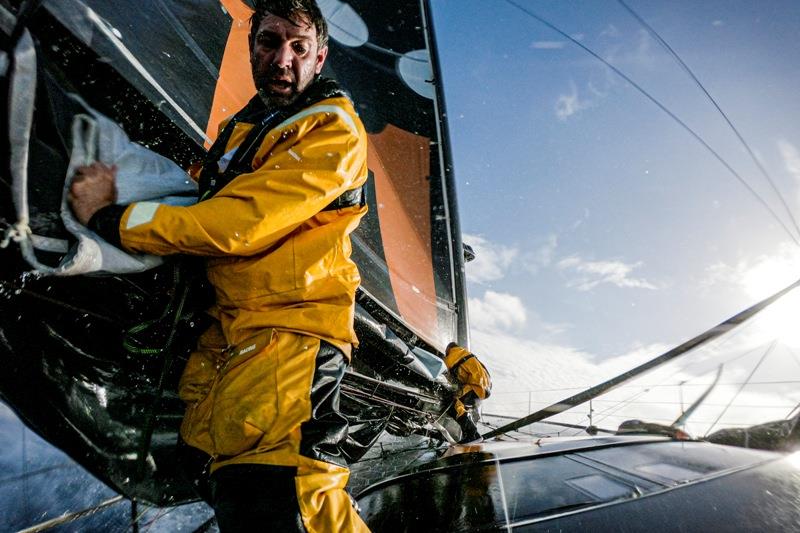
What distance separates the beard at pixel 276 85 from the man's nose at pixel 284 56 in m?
0.01

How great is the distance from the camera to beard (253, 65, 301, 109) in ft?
3.34

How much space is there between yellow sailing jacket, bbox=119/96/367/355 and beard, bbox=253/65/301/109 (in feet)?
0.75

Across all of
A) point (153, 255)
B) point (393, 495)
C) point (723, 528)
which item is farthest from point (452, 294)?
point (153, 255)

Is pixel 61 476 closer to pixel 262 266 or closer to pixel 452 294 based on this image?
pixel 262 266

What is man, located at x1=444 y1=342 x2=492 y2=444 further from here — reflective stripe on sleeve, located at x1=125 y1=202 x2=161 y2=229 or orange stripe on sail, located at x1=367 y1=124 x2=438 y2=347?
reflective stripe on sleeve, located at x1=125 y1=202 x2=161 y2=229

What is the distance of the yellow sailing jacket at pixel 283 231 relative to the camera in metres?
0.65

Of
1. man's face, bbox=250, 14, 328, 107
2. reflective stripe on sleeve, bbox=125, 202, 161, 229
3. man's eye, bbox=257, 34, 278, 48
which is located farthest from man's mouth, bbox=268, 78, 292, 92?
reflective stripe on sleeve, bbox=125, 202, 161, 229

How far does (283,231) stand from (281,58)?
60cm

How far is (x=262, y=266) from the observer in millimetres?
781

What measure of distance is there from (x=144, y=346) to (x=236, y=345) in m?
0.23

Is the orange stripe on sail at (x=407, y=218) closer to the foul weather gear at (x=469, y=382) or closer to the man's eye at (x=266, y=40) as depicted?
the foul weather gear at (x=469, y=382)

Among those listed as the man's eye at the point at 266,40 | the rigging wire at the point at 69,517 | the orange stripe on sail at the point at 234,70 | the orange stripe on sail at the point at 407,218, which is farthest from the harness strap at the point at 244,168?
the orange stripe on sail at the point at 407,218

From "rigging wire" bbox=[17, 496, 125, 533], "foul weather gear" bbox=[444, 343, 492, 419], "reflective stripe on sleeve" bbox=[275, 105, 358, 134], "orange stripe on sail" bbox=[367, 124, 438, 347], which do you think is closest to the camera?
"reflective stripe on sleeve" bbox=[275, 105, 358, 134]

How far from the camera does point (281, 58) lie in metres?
1.01
